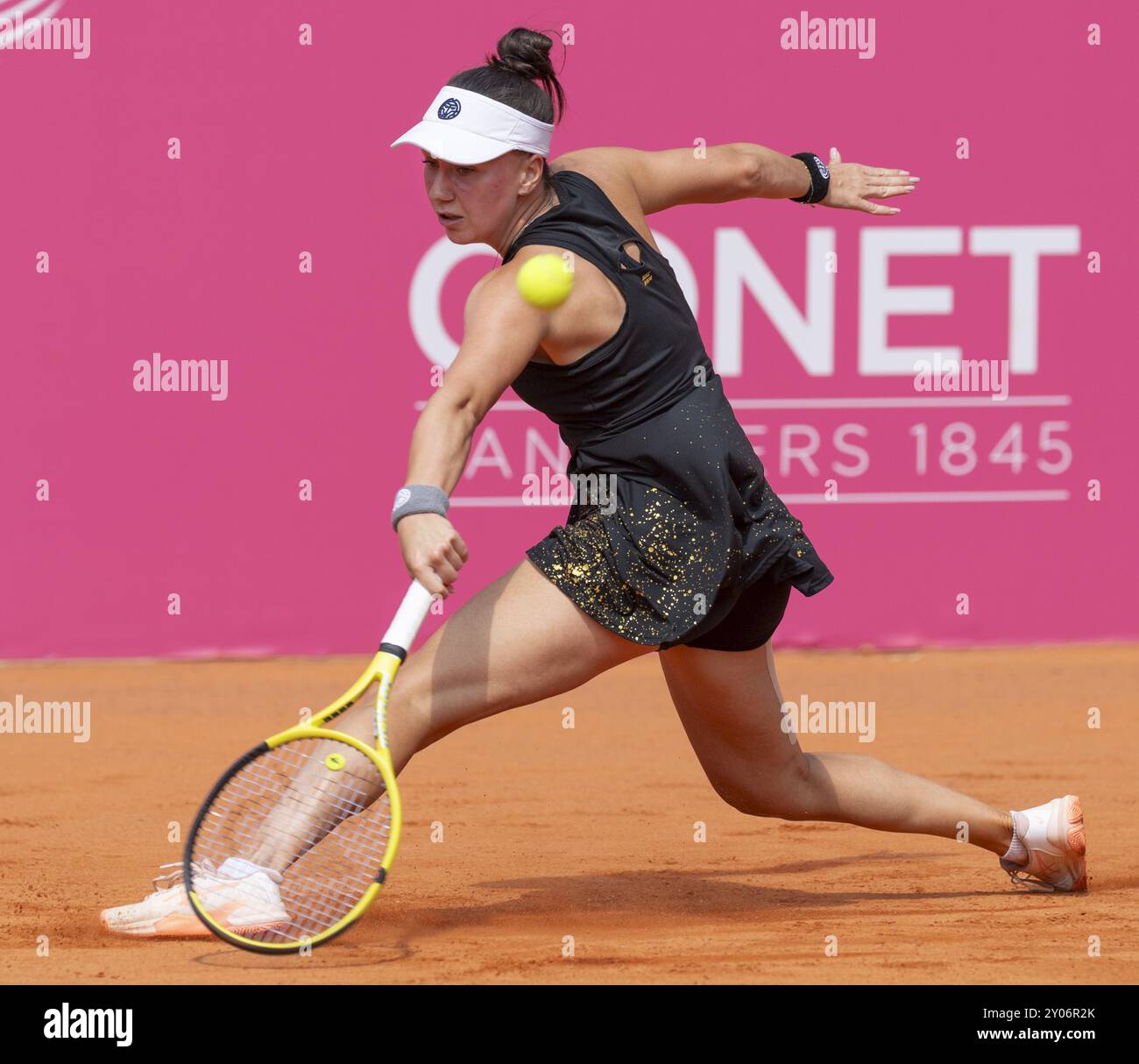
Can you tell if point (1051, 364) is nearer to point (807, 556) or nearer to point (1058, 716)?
point (1058, 716)

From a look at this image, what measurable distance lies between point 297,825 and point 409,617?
0.43 meters

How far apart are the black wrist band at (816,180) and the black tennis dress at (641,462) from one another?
614mm

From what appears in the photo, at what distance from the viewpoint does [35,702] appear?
20.6 feet

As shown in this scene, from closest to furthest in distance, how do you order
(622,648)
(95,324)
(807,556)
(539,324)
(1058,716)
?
(539,324), (622,648), (807,556), (1058,716), (95,324)

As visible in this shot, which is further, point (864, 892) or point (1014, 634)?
point (1014, 634)

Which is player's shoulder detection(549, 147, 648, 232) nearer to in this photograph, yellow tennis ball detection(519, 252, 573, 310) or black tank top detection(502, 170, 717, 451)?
black tank top detection(502, 170, 717, 451)

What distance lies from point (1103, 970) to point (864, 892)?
2.81 ft

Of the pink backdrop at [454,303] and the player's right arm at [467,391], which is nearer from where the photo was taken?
the player's right arm at [467,391]

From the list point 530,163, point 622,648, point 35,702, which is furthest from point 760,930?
point 35,702

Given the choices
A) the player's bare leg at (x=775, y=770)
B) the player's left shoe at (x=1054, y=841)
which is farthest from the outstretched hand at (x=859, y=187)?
the player's left shoe at (x=1054, y=841)

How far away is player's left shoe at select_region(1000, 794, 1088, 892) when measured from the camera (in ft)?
11.8

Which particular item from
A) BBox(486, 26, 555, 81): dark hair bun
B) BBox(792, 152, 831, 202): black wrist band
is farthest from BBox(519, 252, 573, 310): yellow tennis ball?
BBox(792, 152, 831, 202): black wrist band

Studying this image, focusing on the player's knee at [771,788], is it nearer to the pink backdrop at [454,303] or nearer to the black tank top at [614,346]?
the black tank top at [614,346]

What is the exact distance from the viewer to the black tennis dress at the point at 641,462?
10.2ft
